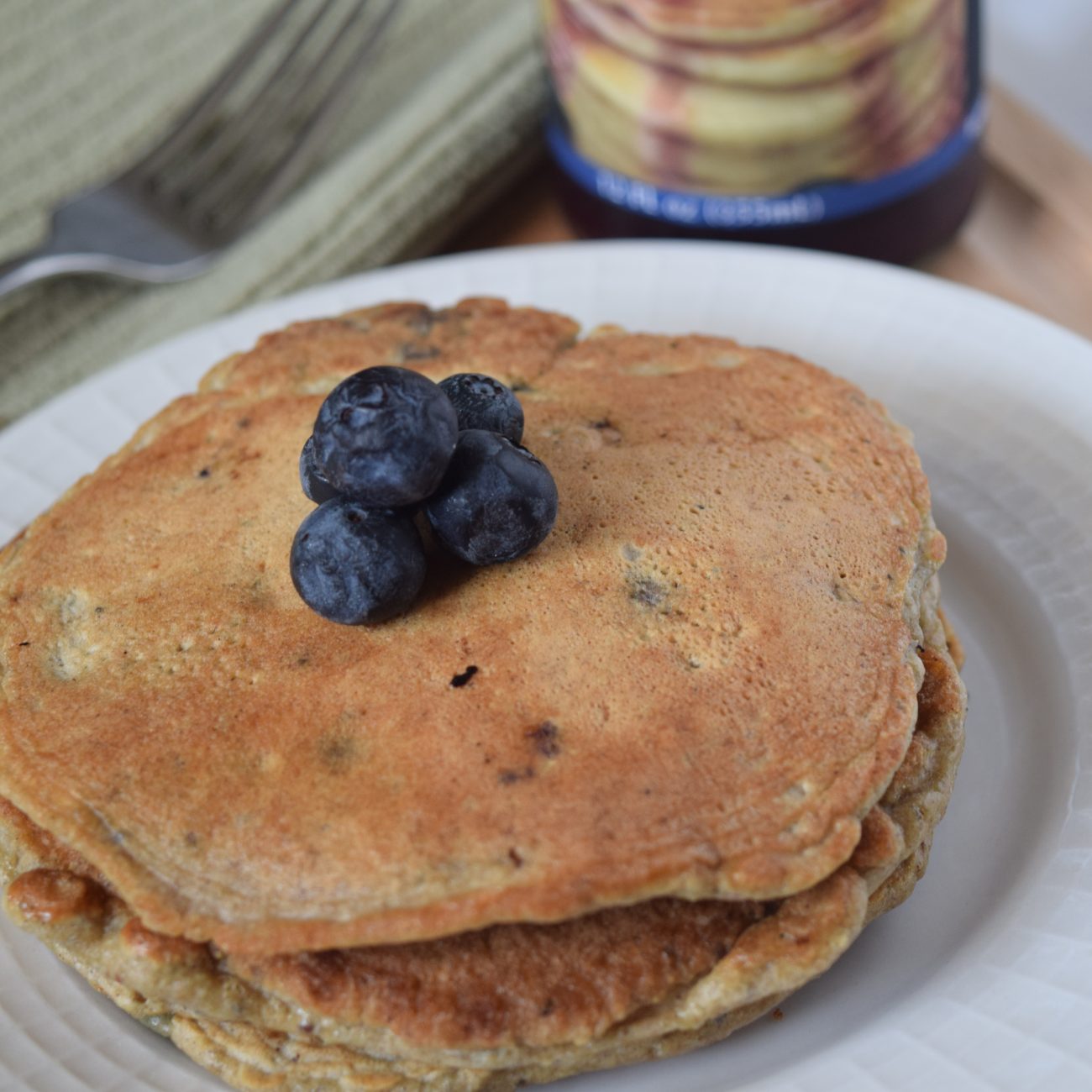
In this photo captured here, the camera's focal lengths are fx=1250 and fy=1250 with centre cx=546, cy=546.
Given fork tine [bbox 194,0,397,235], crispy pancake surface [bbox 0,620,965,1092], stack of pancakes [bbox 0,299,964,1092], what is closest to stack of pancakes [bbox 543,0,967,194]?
fork tine [bbox 194,0,397,235]

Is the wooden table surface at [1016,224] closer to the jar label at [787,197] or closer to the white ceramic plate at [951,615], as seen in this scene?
the jar label at [787,197]

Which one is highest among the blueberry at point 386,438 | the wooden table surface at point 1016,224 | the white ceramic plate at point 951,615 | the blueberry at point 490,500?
the blueberry at point 386,438

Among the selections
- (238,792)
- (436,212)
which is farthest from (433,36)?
(238,792)

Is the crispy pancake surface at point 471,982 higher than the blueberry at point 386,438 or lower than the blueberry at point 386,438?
lower

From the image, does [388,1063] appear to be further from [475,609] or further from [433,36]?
[433,36]

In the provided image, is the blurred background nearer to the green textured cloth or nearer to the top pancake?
the green textured cloth

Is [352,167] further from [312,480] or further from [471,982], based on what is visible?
[471,982]

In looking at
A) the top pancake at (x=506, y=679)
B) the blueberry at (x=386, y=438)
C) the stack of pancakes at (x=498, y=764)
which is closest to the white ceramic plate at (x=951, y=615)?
the stack of pancakes at (x=498, y=764)
